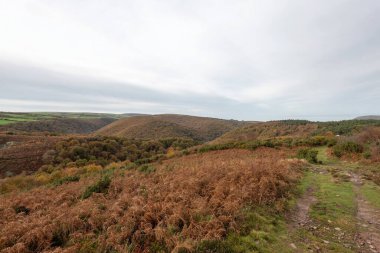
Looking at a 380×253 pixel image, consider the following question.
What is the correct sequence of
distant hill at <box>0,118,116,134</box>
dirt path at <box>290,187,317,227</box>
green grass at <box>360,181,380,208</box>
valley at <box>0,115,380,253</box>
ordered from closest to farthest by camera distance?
valley at <box>0,115,380,253</box> < dirt path at <box>290,187,317,227</box> < green grass at <box>360,181,380,208</box> < distant hill at <box>0,118,116,134</box>

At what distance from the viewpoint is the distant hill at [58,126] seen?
102250mm

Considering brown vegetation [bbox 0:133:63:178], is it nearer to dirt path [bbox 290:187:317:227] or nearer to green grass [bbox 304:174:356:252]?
dirt path [bbox 290:187:317:227]

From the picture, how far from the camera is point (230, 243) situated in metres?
6.12

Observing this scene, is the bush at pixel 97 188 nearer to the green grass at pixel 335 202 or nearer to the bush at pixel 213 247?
the bush at pixel 213 247

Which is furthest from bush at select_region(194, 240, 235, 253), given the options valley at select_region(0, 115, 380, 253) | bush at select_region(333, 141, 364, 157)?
bush at select_region(333, 141, 364, 157)

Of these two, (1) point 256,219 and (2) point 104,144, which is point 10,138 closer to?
(2) point 104,144

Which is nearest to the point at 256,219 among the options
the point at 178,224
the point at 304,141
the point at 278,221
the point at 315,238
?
the point at 278,221

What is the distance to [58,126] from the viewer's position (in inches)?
5207

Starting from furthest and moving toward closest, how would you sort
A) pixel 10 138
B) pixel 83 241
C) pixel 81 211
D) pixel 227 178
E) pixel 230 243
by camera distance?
pixel 10 138 < pixel 227 178 < pixel 81 211 < pixel 83 241 < pixel 230 243

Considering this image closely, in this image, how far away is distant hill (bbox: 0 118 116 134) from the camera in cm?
10225

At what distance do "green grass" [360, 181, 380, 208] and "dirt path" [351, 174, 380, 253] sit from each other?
237 mm

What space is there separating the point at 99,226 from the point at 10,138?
5337 cm

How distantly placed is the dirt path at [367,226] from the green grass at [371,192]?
0.24 metres

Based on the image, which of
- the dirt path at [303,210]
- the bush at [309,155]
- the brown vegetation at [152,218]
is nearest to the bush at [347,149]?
the bush at [309,155]
